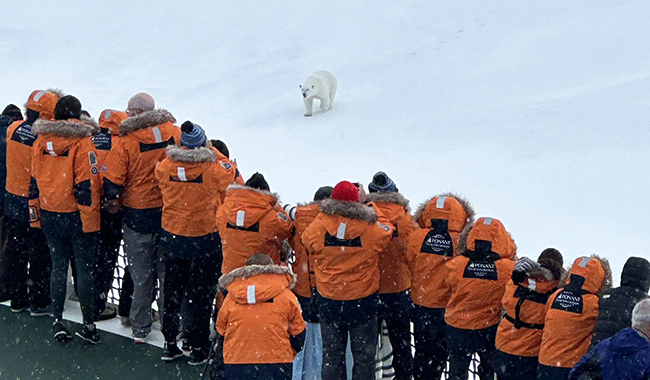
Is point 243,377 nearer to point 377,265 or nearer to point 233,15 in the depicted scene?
point 377,265

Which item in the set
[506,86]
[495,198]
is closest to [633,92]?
[506,86]

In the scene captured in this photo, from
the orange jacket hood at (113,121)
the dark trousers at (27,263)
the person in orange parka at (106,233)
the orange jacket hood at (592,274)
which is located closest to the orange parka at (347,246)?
the orange jacket hood at (592,274)

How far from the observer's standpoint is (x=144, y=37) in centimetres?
3719

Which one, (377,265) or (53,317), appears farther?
(53,317)

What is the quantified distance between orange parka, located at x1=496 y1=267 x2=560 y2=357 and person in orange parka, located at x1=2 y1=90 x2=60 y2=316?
346cm

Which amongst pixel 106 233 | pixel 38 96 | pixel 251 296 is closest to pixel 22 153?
pixel 38 96

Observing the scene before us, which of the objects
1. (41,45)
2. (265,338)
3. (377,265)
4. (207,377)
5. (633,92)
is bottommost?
(207,377)

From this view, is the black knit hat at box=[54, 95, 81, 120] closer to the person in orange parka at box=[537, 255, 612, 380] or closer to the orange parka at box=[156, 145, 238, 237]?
the orange parka at box=[156, 145, 238, 237]

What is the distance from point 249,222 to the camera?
19.2 ft

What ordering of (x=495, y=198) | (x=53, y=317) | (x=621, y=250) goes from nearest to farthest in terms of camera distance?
(x=53, y=317)
(x=621, y=250)
(x=495, y=198)

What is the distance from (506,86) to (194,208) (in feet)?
69.0

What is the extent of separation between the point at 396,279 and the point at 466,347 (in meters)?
0.65

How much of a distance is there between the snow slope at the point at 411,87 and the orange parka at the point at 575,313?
30.7 feet

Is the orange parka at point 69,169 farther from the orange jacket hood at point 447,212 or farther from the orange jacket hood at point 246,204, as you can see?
→ the orange jacket hood at point 447,212
